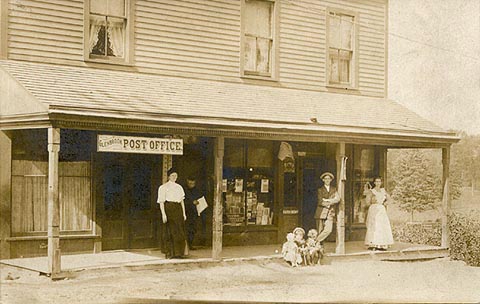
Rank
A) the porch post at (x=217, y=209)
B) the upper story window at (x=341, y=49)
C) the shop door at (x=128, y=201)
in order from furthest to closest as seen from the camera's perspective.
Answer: the upper story window at (x=341, y=49), the shop door at (x=128, y=201), the porch post at (x=217, y=209)

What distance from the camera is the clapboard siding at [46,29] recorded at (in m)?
12.9

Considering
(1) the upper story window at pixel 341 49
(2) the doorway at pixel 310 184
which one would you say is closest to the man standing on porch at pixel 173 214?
(2) the doorway at pixel 310 184

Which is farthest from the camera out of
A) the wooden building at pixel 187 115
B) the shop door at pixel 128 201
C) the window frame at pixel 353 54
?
the window frame at pixel 353 54

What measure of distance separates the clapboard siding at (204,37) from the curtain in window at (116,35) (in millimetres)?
322

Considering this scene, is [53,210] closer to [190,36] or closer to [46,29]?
[46,29]

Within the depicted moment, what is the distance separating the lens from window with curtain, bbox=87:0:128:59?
551 inches

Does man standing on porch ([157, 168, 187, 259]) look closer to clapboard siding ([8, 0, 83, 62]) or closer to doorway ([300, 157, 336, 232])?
clapboard siding ([8, 0, 83, 62])

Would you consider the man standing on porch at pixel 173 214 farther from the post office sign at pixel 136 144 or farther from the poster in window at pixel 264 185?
the poster in window at pixel 264 185

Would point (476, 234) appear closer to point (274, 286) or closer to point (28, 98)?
point (274, 286)

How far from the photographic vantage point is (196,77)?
15328mm

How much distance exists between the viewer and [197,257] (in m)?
13.6

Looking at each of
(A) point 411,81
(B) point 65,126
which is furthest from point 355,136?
(A) point 411,81

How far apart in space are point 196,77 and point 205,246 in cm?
397

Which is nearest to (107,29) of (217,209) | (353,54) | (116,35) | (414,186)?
(116,35)
